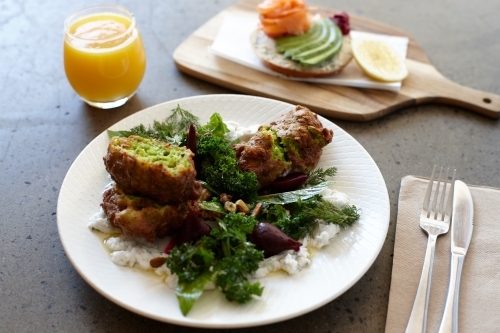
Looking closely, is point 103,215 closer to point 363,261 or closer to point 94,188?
point 94,188

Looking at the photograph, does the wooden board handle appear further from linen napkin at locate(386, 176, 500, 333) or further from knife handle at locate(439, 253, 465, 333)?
knife handle at locate(439, 253, 465, 333)

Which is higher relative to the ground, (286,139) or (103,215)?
(286,139)

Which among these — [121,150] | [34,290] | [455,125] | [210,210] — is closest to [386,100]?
[455,125]

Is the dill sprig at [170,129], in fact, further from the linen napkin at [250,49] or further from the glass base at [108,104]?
the linen napkin at [250,49]

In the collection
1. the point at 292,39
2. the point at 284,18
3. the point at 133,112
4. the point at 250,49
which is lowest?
the point at 133,112

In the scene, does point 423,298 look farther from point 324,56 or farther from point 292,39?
point 292,39

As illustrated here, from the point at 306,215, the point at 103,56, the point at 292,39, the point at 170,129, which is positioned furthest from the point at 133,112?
the point at 306,215

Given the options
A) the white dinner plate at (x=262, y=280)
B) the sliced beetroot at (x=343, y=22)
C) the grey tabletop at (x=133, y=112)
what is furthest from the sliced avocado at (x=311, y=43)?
the white dinner plate at (x=262, y=280)

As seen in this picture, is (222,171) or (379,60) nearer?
(222,171)
